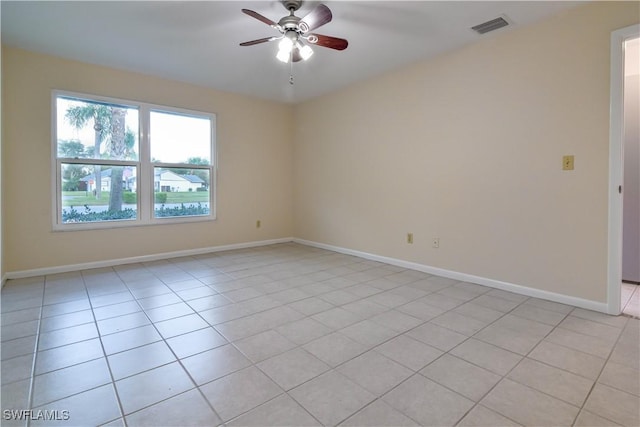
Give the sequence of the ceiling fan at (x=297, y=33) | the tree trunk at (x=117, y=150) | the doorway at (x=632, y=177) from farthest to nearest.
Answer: the tree trunk at (x=117, y=150), the doorway at (x=632, y=177), the ceiling fan at (x=297, y=33)

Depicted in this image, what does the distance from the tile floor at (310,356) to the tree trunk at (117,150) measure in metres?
1.21

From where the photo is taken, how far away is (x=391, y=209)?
407 centimetres

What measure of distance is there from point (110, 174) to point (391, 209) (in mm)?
3574

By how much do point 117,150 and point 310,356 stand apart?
3.66 metres

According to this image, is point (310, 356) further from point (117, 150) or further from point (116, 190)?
point (117, 150)

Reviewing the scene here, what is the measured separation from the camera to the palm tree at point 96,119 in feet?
12.1

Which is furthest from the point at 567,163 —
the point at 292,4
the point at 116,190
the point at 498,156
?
the point at 116,190

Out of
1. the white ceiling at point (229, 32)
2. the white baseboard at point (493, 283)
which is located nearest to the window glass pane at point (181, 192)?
the white ceiling at point (229, 32)

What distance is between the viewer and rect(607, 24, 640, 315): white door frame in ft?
7.85

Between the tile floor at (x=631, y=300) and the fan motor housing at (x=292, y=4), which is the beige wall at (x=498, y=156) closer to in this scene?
the tile floor at (x=631, y=300)

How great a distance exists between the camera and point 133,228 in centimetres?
413

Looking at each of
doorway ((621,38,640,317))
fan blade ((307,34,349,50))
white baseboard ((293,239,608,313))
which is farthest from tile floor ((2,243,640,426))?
fan blade ((307,34,349,50))

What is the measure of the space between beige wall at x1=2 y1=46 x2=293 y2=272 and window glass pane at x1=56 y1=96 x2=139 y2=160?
0.14 m

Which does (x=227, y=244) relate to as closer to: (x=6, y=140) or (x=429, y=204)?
(x=6, y=140)
